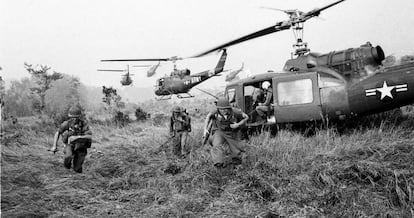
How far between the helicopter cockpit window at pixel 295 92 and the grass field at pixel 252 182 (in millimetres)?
684

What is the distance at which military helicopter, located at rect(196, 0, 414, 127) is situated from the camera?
6.68 m

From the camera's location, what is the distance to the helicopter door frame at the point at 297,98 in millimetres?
7492

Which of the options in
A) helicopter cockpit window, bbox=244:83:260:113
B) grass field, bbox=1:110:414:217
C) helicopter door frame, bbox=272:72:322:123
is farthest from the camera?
helicopter cockpit window, bbox=244:83:260:113

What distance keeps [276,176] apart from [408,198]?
66.7 inches

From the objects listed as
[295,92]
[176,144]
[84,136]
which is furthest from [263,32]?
[84,136]

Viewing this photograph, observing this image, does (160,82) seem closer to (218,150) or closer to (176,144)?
(176,144)

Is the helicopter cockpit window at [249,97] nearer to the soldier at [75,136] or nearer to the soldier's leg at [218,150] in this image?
the soldier's leg at [218,150]

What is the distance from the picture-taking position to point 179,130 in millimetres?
8266

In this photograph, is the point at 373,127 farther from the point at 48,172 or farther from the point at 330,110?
the point at 48,172

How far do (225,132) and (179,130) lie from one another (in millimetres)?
2369

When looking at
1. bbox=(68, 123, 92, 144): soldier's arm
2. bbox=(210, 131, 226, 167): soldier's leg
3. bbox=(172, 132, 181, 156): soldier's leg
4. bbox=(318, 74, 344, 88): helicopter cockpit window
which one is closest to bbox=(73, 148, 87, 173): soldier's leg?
bbox=(68, 123, 92, 144): soldier's arm

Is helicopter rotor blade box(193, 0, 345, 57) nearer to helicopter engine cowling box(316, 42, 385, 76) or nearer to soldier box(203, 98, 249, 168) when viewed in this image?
helicopter engine cowling box(316, 42, 385, 76)

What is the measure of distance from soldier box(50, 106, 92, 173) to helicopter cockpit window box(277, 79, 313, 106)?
4131 millimetres

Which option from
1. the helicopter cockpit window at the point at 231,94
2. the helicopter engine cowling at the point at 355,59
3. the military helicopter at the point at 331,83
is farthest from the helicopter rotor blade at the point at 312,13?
the helicopter cockpit window at the point at 231,94
